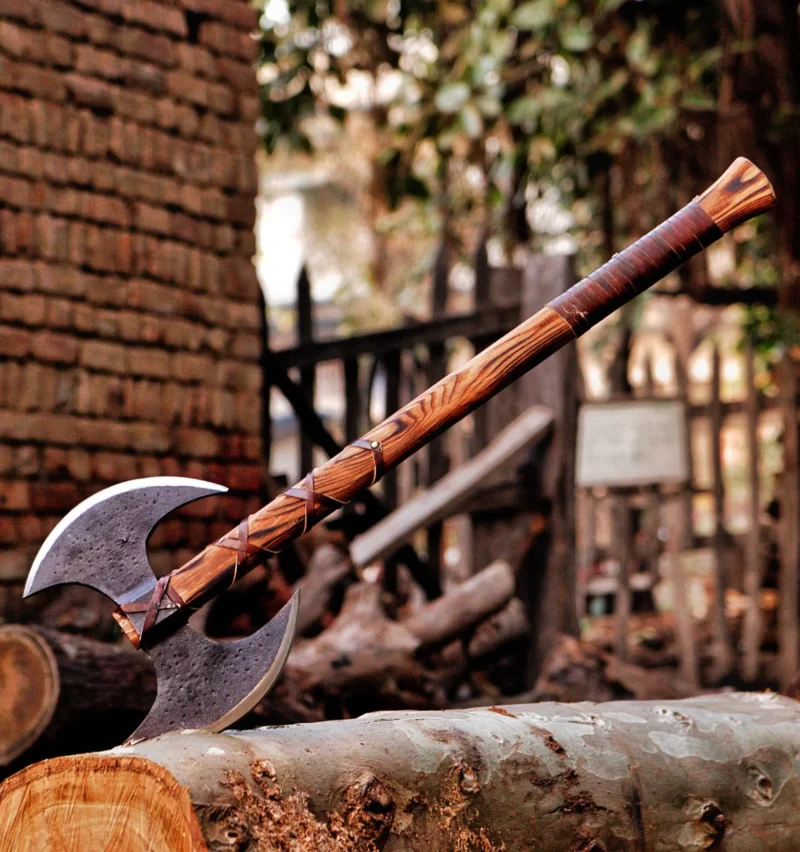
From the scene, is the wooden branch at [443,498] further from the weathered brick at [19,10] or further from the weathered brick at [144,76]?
the weathered brick at [19,10]

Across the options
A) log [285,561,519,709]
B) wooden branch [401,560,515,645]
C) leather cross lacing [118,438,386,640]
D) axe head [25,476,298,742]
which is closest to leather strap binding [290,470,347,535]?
leather cross lacing [118,438,386,640]

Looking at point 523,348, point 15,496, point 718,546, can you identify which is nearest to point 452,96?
point 718,546

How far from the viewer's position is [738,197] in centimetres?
243

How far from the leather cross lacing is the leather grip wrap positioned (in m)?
0.46

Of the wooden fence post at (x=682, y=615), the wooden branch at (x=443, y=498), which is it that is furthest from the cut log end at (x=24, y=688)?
the wooden fence post at (x=682, y=615)

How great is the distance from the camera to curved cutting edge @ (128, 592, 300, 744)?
215 cm

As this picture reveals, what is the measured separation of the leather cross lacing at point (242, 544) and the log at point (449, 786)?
24 cm

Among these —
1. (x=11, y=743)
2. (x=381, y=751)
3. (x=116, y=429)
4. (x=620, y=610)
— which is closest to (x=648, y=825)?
(x=381, y=751)

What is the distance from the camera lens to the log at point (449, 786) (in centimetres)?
188

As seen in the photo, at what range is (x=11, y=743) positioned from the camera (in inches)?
125

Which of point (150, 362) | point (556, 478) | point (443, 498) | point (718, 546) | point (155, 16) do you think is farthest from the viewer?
point (718, 546)

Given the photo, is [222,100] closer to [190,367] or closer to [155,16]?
[155,16]

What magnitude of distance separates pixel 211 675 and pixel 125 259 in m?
→ 2.54

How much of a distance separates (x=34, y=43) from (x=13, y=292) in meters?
0.84
